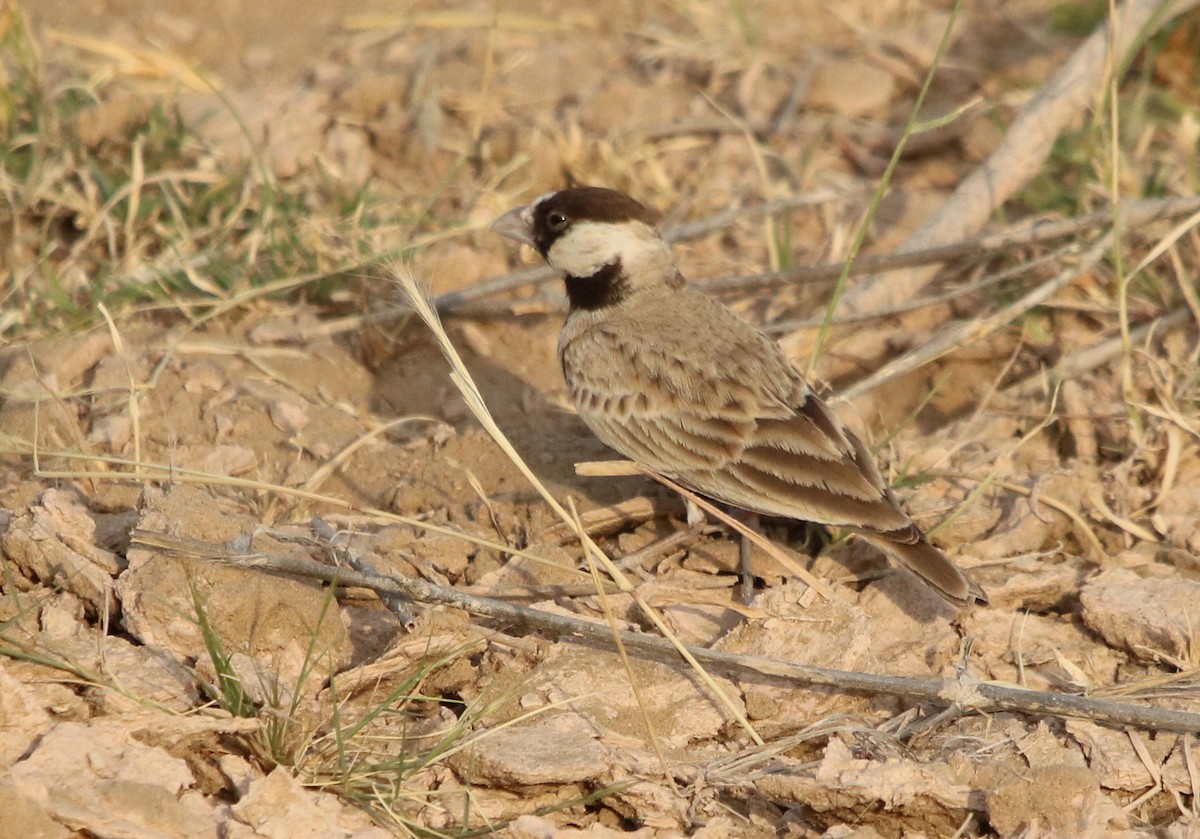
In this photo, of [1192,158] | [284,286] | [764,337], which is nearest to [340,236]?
[284,286]

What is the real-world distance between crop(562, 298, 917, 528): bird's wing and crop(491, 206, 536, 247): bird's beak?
533 millimetres

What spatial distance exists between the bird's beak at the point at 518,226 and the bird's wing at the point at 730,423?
533 mm

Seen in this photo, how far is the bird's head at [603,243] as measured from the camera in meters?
5.31

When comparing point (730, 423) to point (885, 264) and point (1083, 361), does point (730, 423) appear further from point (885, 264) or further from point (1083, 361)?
point (1083, 361)

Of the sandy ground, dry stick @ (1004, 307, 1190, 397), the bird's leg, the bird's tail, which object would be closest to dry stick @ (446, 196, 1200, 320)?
the sandy ground

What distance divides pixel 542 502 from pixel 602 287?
2.97ft

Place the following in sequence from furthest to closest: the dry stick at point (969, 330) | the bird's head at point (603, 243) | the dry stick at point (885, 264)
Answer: the dry stick at point (885, 264)
the dry stick at point (969, 330)
the bird's head at point (603, 243)

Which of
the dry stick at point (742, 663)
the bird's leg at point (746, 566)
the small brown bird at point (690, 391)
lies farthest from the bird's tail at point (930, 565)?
the bird's leg at point (746, 566)

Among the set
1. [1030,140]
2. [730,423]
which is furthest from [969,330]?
[730,423]

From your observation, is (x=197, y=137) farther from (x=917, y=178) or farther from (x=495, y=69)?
(x=917, y=178)

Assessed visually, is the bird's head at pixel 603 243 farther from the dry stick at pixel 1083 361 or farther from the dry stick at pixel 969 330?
the dry stick at pixel 1083 361

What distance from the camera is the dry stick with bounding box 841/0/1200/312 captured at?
6.21m

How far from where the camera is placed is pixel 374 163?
7082mm

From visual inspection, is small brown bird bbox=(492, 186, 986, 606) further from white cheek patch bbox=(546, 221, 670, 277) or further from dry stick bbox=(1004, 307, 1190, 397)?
dry stick bbox=(1004, 307, 1190, 397)
